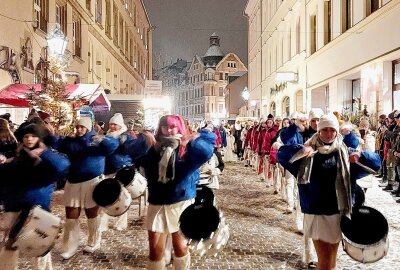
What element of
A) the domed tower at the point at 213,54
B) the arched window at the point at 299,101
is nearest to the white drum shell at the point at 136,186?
the arched window at the point at 299,101

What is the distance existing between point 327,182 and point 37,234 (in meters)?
2.80

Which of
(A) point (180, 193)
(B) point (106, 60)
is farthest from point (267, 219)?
(B) point (106, 60)

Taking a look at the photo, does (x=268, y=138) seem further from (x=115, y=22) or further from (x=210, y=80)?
(x=210, y=80)

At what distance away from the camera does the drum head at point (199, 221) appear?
447 centimetres

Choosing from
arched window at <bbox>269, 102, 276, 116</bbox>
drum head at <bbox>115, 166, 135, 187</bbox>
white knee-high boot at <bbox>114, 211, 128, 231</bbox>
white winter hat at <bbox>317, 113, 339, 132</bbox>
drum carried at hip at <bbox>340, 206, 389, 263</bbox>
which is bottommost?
white knee-high boot at <bbox>114, 211, 128, 231</bbox>

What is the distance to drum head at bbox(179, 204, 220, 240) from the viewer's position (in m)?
4.47

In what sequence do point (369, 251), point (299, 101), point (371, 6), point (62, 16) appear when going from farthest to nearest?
point (299, 101)
point (62, 16)
point (371, 6)
point (369, 251)

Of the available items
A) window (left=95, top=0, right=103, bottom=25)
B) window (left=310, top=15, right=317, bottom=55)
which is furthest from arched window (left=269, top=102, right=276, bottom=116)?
window (left=95, top=0, right=103, bottom=25)

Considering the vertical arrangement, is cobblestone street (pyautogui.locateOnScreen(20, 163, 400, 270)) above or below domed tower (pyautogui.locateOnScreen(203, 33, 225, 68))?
below

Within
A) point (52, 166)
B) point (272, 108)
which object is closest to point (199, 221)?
point (52, 166)

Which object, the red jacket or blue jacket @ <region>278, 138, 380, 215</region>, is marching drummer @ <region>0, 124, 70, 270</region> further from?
the red jacket

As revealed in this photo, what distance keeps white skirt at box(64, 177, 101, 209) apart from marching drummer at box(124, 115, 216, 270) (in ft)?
6.09

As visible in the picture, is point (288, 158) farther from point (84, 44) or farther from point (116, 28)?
point (116, 28)

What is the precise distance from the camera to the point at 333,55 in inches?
826
